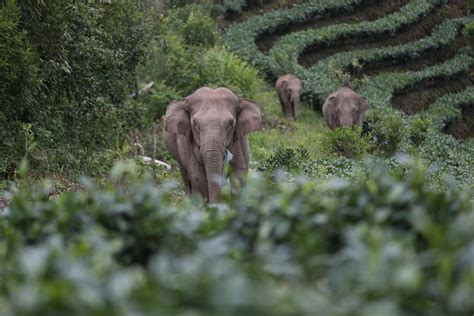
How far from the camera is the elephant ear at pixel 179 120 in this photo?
39.6 ft

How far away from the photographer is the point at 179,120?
39.5 ft

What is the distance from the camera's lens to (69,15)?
52.5 feet

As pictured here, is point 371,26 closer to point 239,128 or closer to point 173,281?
point 239,128

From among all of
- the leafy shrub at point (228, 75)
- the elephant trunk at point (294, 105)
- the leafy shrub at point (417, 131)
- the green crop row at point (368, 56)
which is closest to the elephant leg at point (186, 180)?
the leafy shrub at point (417, 131)

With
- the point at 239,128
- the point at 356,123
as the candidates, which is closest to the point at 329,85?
the point at 356,123

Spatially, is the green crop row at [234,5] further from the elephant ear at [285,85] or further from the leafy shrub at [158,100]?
the leafy shrub at [158,100]

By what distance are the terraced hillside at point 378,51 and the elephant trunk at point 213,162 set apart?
68.5ft

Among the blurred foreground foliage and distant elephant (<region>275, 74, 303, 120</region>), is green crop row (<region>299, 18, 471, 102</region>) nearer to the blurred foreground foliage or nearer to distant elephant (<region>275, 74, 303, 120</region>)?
distant elephant (<region>275, 74, 303, 120</region>)

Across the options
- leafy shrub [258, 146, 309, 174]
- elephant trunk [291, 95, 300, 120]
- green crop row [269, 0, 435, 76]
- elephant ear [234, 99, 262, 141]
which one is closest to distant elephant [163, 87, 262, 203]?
elephant ear [234, 99, 262, 141]

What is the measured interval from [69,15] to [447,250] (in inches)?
526

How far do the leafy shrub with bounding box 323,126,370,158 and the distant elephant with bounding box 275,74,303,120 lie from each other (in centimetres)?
832

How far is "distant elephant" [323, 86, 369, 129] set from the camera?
81.0 ft

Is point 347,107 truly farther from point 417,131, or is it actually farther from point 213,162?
point 213,162

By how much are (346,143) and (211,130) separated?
10294 millimetres
